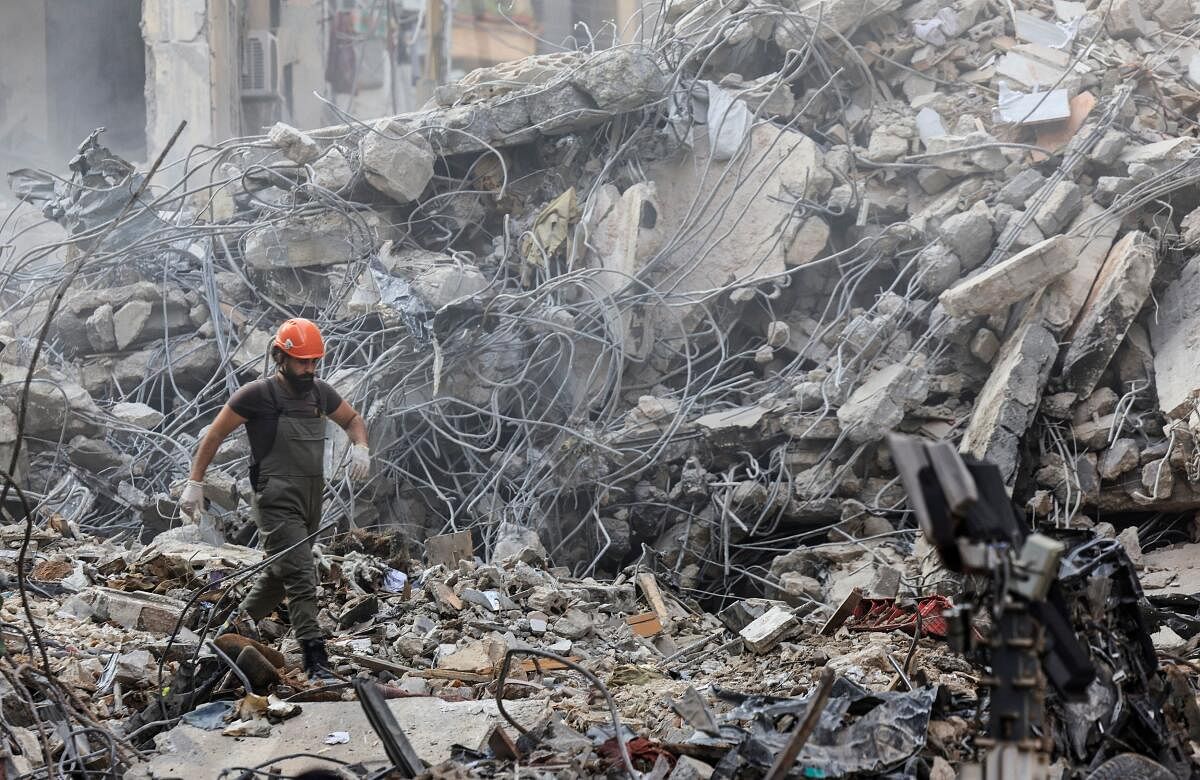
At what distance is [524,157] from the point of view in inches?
383

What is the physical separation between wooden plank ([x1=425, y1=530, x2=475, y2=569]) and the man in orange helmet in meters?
1.59

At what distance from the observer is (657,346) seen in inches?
349

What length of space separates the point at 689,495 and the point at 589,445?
0.79 m

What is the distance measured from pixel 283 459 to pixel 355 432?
0.49m

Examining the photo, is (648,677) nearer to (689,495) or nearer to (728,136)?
(689,495)

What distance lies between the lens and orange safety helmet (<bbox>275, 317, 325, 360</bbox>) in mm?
5211

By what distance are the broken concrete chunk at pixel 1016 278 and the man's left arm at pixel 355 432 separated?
12.6 feet

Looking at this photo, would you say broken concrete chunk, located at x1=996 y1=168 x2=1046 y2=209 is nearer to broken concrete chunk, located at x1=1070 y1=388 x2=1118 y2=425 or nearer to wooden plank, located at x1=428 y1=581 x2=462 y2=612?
broken concrete chunk, located at x1=1070 y1=388 x2=1118 y2=425

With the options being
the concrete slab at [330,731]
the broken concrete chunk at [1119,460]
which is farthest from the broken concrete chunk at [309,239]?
the broken concrete chunk at [1119,460]

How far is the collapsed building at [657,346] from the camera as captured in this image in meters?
5.90

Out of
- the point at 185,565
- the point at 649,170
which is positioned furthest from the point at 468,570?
the point at 649,170

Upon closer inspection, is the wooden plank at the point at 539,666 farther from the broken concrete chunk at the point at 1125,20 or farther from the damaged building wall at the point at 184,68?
the damaged building wall at the point at 184,68

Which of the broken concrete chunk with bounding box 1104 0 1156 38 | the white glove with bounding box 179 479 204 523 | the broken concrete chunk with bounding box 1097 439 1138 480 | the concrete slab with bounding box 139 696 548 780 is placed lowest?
the concrete slab with bounding box 139 696 548 780

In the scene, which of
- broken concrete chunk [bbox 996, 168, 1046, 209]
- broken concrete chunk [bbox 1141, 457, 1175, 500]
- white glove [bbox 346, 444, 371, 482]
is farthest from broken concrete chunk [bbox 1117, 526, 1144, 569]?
white glove [bbox 346, 444, 371, 482]
